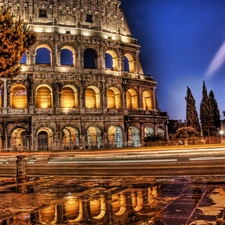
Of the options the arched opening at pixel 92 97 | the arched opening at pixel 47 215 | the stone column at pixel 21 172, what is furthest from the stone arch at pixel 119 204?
the arched opening at pixel 92 97

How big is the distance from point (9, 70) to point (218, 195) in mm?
15480

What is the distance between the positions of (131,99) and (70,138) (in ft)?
35.5

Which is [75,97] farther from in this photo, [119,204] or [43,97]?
[119,204]

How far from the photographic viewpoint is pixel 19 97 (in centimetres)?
3881

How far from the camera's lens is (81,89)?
127ft

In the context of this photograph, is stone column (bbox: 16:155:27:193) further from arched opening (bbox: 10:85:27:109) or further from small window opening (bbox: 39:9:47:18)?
small window opening (bbox: 39:9:47:18)

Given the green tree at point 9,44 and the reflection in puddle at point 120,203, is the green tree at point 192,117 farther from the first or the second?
the reflection in puddle at point 120,203

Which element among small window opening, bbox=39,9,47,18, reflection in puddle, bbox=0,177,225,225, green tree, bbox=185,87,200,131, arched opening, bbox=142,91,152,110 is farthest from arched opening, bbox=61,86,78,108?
reflection in puddle, bbox=0,177,225,225

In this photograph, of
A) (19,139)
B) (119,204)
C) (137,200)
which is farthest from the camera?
(19,139)

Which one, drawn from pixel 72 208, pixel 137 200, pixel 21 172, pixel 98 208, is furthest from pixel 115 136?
pixel 98 208

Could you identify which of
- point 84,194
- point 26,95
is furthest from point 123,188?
point 26,95

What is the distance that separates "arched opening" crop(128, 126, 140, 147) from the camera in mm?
40750

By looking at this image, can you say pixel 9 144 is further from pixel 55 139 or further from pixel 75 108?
pixel 75 108

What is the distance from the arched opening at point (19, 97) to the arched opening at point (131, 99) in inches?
549
